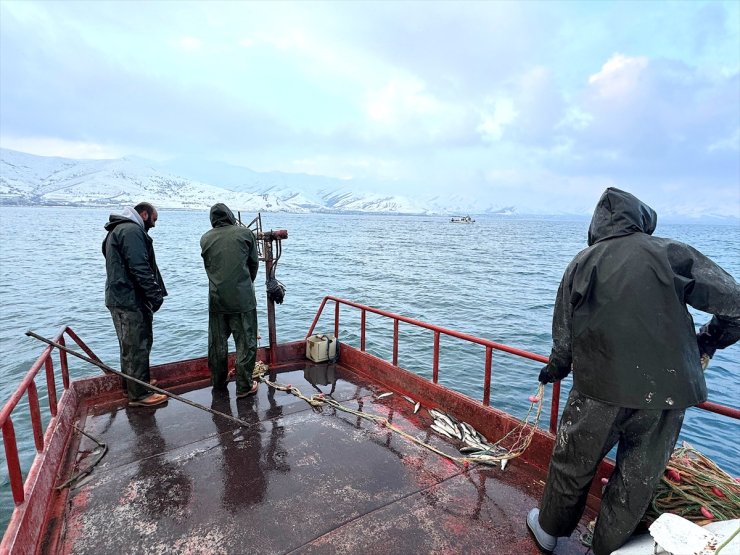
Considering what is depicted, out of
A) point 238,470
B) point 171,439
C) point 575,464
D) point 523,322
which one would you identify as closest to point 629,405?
point 575,464

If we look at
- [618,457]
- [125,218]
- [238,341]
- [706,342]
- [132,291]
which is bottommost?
[238,341]

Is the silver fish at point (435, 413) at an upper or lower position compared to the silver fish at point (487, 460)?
lower

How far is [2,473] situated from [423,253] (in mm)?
38841

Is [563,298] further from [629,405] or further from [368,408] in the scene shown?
[368,408]

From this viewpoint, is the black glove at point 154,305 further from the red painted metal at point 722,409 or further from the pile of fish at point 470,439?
the red painted metal at point 722,409

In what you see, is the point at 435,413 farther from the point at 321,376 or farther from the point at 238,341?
the point at 238,341

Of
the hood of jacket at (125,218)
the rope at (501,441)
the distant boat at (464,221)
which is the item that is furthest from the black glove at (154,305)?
the distant boat at (464,221)

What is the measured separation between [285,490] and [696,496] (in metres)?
2.98

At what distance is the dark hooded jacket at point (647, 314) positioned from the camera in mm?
2254

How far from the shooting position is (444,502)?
11.4 ft

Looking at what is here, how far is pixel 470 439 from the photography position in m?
4.41

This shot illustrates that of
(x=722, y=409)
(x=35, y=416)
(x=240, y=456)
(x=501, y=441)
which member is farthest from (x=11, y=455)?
(x=722, y=409)

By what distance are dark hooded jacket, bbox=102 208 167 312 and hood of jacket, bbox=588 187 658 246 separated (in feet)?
14.6

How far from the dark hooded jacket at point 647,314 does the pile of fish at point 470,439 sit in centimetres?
190
